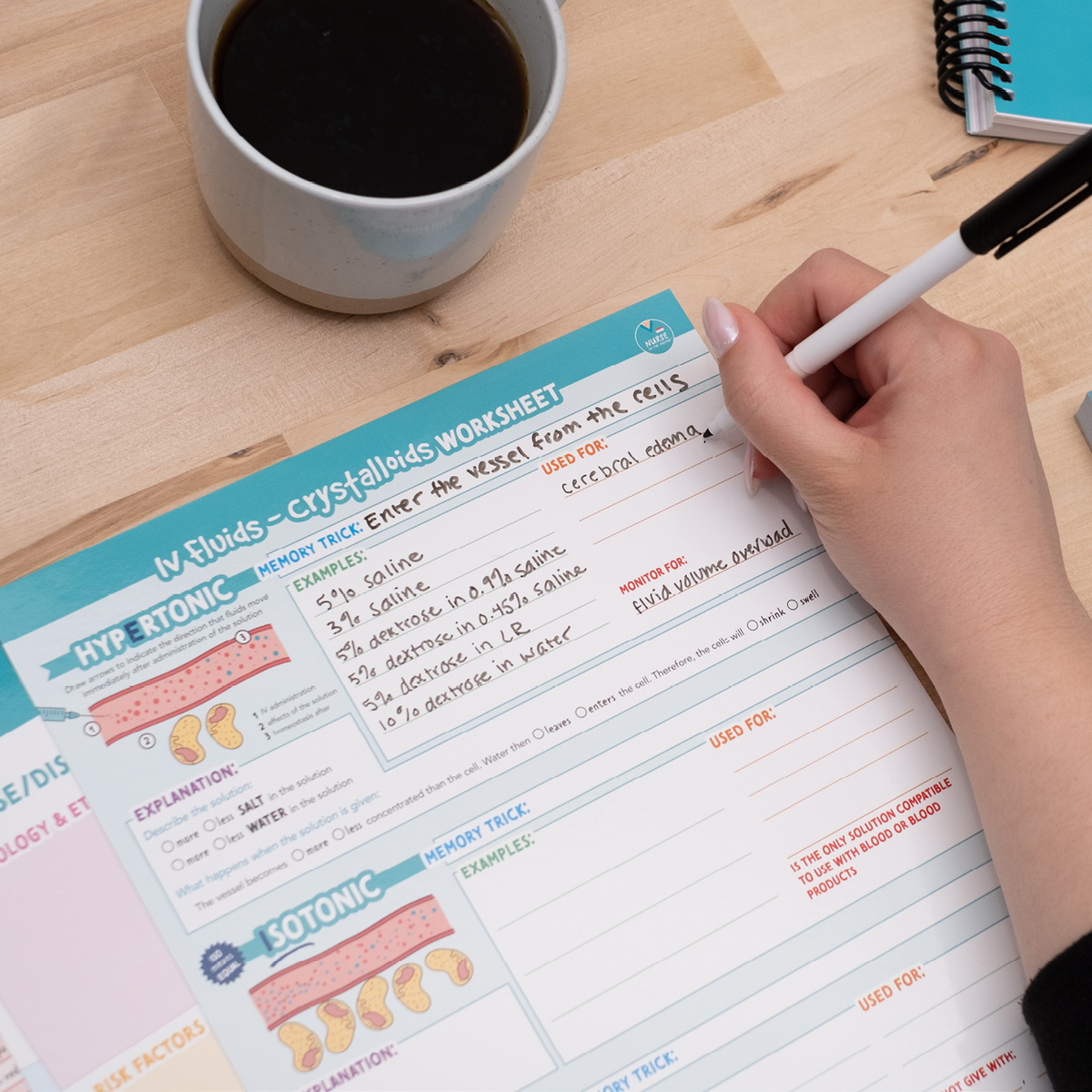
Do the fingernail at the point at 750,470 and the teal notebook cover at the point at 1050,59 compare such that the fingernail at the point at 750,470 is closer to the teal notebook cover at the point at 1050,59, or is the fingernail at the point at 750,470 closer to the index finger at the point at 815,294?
the index finger at the point at 815,294

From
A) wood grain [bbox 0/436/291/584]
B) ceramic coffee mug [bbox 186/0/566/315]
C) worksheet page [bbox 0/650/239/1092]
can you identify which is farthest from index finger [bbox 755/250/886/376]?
worksheet page [bbox 0/650/239/1092]

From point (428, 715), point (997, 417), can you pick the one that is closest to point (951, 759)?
point (997, 417)

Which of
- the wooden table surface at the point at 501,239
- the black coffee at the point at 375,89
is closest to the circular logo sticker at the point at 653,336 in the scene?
the wooden table surface at the point at 501,239

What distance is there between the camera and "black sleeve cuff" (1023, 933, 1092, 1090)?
46 centimetres

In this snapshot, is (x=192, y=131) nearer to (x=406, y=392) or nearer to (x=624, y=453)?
(x=406, y=392)

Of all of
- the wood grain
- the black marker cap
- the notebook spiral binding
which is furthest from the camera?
the notebook spiral binding

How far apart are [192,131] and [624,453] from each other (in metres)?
0.29

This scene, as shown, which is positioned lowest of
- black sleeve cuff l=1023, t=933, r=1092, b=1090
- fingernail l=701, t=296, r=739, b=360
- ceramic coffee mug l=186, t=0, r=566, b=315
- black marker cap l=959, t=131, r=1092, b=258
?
black sleeve cuff l=1023, t=933, r=1092, b=1090

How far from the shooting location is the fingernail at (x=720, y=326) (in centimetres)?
55

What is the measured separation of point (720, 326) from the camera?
1.81ft

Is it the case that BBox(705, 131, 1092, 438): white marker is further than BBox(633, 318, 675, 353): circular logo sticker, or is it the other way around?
BBox(633, 318, 675, 353): circular logo sticker

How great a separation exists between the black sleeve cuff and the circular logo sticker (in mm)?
399

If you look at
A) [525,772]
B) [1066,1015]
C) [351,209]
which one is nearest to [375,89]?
[351,209]

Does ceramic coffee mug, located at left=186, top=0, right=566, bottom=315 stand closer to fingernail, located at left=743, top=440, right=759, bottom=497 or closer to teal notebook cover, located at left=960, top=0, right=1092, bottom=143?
fingernail, located at left=743, top=440, right=759, bottom=497
